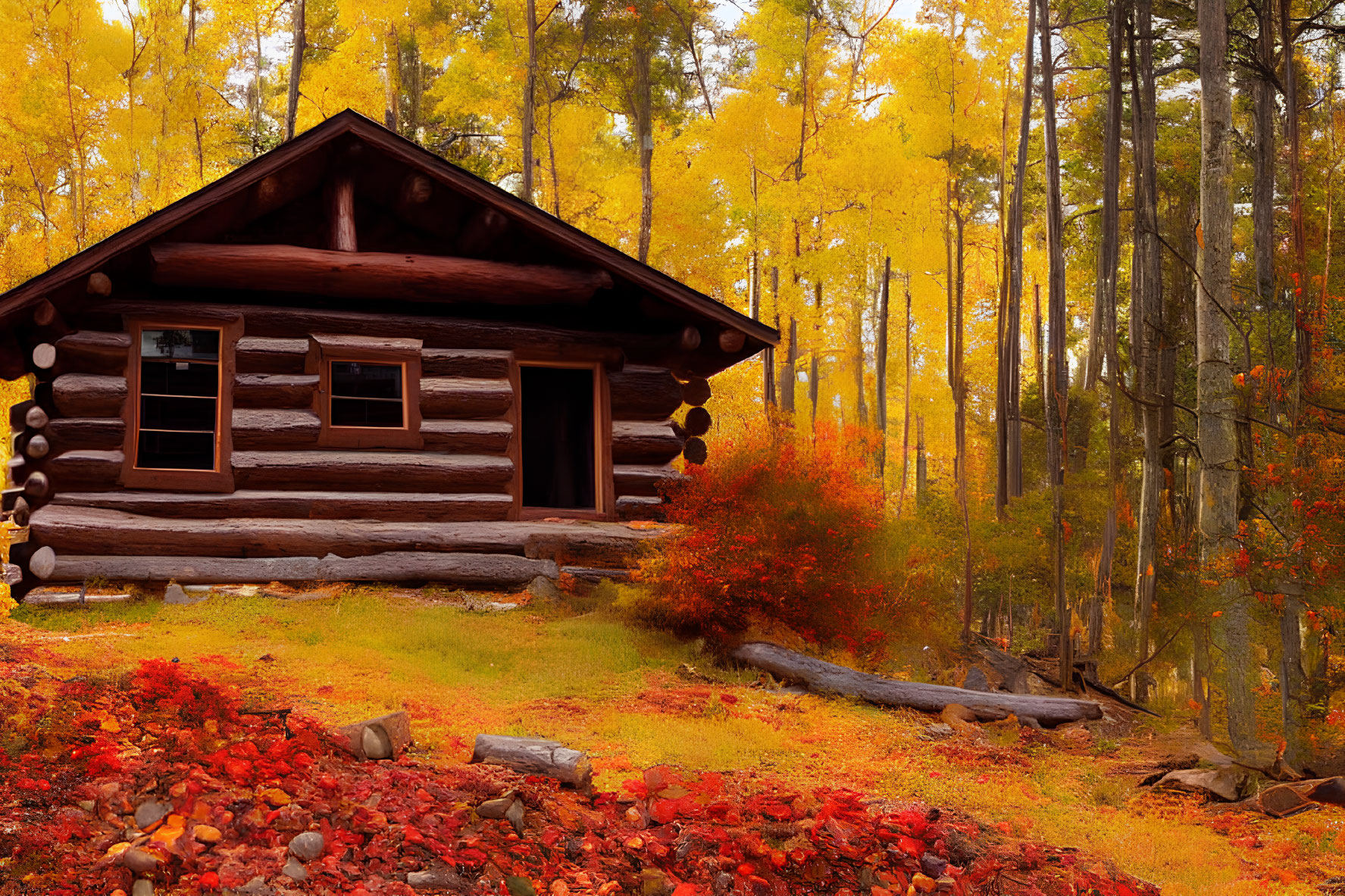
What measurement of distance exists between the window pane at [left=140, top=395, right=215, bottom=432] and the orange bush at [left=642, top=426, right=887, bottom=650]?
245 inches

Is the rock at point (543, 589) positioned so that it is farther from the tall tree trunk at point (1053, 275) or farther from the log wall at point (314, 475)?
the tall tree trunk at point (1053, 275)

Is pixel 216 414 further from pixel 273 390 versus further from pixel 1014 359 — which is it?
pixel 1014 359

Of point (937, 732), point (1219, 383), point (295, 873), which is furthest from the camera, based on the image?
point (1219, 383)

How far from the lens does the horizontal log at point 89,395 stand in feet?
34.9

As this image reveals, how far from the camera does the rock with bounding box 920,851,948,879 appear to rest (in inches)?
189

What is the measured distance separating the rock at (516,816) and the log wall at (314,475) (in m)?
6.38

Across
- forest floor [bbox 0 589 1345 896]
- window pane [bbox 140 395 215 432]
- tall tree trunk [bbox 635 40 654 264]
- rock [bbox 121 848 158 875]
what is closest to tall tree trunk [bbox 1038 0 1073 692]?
forest floor [bbox 0 589 1345 896]

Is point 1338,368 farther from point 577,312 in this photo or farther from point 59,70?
point 59,70

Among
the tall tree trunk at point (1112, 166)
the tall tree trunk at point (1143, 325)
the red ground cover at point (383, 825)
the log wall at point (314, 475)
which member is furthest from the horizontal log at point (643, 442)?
the tall tree trunk at point (1112, 166)

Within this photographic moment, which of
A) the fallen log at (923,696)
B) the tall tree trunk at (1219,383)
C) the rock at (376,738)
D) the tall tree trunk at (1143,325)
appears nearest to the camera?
the rock at (376,738)

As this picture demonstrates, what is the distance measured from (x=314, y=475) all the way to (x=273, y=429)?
720 mm

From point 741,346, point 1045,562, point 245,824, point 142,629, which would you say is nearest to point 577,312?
point 741,346

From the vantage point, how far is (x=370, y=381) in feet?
38.8

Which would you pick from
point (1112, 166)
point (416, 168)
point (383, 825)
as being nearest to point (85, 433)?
point (416, 168)
